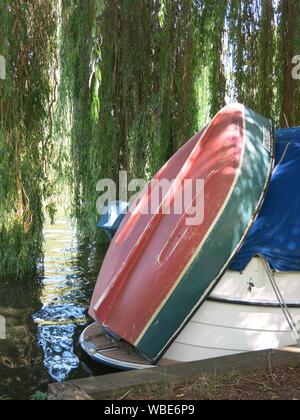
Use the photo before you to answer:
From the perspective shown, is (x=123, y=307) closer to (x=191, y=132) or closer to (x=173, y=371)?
(x=173, y=371)

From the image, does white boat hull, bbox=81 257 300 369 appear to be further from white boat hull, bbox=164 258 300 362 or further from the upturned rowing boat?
the upturned rowing boat

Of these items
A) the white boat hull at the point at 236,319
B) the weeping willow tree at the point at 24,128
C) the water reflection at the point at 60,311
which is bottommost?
the water reflection at the point at 60,311

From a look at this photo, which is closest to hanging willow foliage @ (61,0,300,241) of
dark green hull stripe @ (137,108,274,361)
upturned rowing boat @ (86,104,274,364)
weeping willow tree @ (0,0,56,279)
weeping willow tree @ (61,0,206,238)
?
weeping willow tree @ (61,0,206,238)

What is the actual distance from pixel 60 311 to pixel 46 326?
22.7 inches

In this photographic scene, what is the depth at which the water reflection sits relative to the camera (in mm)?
5121

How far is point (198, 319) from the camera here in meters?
4.46

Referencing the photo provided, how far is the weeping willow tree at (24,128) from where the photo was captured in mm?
6715

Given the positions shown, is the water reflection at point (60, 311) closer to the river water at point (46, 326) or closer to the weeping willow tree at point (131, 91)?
the river water at point (46, 326)

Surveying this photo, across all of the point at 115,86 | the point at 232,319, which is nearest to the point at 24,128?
the point at 115,86

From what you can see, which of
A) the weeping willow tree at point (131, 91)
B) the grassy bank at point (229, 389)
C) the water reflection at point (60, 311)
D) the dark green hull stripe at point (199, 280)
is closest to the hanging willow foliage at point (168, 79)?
the weeping willow tree at point (131, 91)

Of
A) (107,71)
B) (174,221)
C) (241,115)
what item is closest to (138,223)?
(174,221)

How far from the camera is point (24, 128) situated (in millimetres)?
7180

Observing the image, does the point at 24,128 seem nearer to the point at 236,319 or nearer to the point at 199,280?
the point at 199,280

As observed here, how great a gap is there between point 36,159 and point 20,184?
1.48 ft
